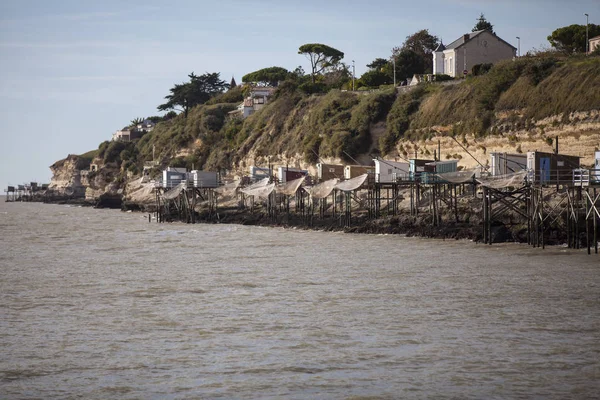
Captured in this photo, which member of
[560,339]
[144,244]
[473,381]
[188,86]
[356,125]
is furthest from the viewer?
[188,86]

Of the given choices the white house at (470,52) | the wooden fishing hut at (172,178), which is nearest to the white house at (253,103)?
the wooden fishing hut at (172,178)

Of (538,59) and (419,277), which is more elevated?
(538,59)

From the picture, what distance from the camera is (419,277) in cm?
2802

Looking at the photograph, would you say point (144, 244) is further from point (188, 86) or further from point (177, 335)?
point (188, 86)

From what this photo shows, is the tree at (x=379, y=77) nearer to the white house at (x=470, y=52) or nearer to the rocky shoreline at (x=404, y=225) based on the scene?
the white house at (x=470, y=52)

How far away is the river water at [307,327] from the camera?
14641 mm

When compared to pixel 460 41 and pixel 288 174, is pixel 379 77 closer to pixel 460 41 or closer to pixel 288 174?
pixel 460 41

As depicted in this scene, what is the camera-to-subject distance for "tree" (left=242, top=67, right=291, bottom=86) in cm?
14088

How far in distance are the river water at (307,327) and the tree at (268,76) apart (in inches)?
4229

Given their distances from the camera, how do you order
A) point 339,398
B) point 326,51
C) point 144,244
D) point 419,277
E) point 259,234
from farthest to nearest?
point 326,51 < point 259,234 < point 144,244 < point 419,277 < point 339,398

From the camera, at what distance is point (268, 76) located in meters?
144

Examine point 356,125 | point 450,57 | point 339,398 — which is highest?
point 450,57

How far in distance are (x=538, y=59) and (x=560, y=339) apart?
5466cm

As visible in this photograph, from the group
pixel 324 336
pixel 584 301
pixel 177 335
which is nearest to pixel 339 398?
pixel 324 336
